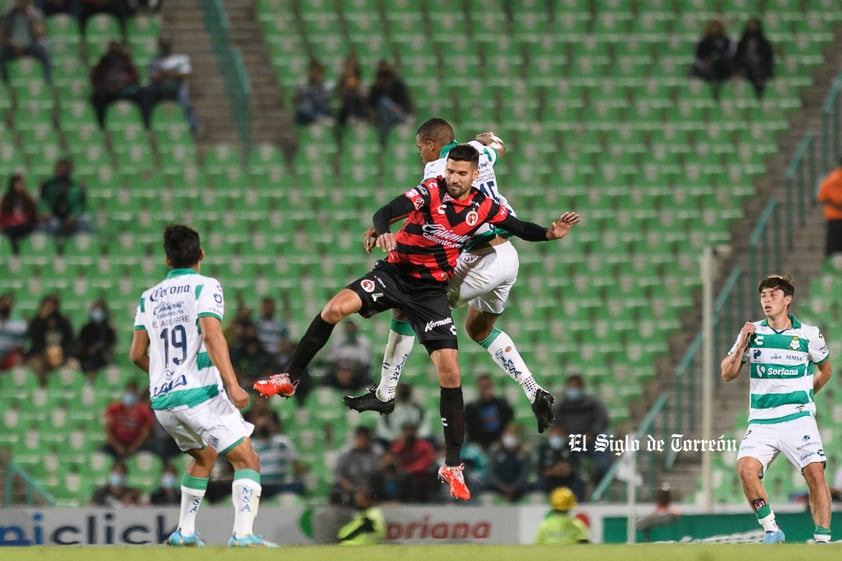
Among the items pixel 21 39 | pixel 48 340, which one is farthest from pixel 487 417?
pixel 21 39

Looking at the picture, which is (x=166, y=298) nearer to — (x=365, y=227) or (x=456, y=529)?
(x=456, y=529)

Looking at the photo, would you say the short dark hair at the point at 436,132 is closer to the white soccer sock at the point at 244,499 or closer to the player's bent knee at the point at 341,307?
the player's bent knee at the point at 341,307

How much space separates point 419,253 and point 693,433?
736 cm

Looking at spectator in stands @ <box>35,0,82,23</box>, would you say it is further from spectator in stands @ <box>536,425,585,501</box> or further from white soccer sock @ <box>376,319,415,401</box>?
white soccer sock @ <box>376,319,415,401</box>

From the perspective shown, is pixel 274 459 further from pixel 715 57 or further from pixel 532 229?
pixel 715 57

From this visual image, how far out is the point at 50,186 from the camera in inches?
722

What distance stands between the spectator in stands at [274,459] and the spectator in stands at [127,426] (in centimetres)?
129

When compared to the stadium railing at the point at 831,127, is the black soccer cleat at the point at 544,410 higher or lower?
lower

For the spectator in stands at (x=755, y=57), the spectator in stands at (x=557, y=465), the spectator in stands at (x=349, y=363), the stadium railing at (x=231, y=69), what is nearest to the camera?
the spectator in stands at (x=557, y=465)

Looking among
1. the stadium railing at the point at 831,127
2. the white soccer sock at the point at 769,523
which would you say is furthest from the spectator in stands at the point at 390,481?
the stadium railing at the point at 831,127

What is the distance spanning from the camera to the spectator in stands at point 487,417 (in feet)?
49.6

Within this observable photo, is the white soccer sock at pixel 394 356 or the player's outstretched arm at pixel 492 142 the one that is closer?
the white soccer sock at pixel 394 356

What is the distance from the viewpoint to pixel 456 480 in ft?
30.5

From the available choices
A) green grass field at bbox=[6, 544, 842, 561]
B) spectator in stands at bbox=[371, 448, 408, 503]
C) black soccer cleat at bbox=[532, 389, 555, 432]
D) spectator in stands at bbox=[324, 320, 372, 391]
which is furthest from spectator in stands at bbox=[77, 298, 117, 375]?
green grass field at bbox=[6, 544, 842, 561]
